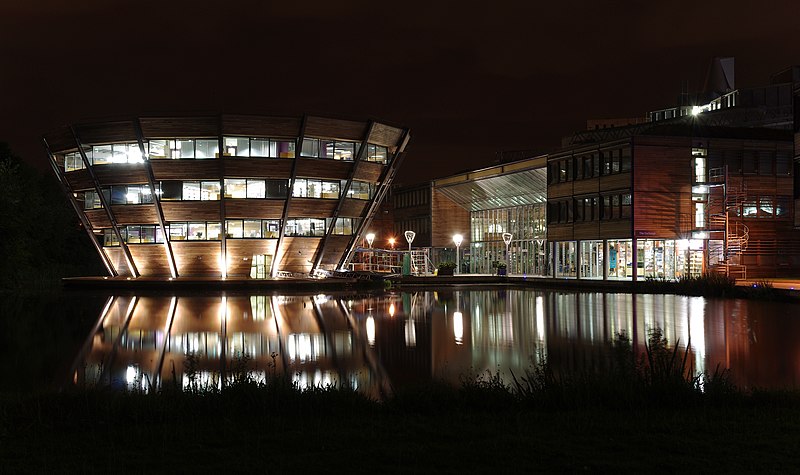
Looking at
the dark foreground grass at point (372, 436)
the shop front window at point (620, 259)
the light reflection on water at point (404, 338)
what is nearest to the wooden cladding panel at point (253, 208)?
the light reflection on water at point (404, 338)

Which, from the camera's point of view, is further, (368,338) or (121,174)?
(121,174)

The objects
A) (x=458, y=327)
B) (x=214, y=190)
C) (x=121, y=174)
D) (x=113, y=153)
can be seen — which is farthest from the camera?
(x=113, y=153)

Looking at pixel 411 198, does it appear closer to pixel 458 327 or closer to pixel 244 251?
pixel 244 251

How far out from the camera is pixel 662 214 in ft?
179

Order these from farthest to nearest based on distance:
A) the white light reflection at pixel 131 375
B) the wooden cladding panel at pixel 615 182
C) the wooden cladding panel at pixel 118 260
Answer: the wooden cladding panel at pixel 118 260
the wooden cladding panel at pixel 615 182
the white light reflection at pixel 131 375

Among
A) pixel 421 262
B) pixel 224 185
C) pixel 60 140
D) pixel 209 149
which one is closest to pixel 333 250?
pixel 224 185

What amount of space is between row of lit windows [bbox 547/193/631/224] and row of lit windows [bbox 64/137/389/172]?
17213mm

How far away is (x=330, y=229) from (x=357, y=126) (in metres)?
7.71

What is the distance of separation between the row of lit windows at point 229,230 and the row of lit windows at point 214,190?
6.37 ft

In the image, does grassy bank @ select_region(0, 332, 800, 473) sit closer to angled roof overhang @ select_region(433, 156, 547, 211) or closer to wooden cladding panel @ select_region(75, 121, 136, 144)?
wooden cladding panel @ select_region(75, 121, 136, 144)

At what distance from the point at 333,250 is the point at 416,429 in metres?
53.0

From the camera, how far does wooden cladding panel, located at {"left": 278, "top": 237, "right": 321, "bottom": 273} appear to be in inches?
2355

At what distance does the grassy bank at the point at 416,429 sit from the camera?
8336mm

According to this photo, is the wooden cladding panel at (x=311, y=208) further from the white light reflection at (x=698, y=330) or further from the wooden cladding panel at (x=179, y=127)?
the white light reflection at (x=698, y=330)
